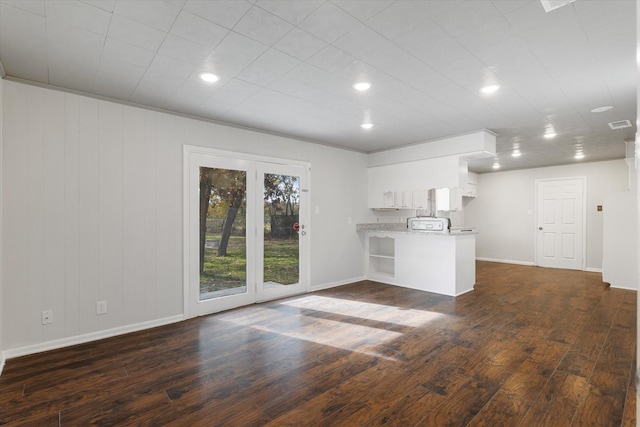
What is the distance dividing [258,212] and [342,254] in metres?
1.93

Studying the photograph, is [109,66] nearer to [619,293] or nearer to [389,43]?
[389,43]

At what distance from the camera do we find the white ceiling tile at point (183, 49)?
223 cm

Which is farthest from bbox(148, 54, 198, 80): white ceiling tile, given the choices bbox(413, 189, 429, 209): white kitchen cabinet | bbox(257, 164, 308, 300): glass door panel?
bbox(413, 189, 429, 209): white kitchen cabinet

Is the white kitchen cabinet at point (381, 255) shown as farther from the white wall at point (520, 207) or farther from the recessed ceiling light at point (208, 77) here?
the recessed ceiling light at point (208, 77)

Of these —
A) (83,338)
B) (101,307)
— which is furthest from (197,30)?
(83,338)

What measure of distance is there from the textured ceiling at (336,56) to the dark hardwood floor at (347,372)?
8.11ft

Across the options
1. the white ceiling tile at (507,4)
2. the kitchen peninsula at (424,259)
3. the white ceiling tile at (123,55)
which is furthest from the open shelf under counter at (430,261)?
the white ceiling tile at (123,55)

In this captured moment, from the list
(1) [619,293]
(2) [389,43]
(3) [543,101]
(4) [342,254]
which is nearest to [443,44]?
(2) [389,43]

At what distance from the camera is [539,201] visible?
304 inches

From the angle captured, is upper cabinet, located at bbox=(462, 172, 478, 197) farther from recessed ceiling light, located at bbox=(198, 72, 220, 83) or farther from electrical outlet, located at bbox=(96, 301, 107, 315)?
electrical outlet, located at bbox=(96, 301, 107, 315)

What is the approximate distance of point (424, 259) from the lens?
528cm

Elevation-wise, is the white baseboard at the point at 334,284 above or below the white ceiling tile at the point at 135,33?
below

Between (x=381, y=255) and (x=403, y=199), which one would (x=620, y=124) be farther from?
(x=381, y=255)

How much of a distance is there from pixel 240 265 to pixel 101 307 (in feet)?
5.27
